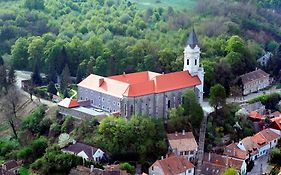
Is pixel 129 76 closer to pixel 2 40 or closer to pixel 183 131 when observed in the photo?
pixel 183 131

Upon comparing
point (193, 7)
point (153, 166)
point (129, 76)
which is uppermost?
point (193, 7)

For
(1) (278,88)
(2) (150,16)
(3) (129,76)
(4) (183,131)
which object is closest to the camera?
(4) (183,131)

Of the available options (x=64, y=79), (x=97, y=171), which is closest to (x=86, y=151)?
(x=97, y=171)

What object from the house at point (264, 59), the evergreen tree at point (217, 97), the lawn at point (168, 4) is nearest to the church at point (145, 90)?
the evergreen tree at point (217, 97)

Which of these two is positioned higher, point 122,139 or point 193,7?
point 193,7

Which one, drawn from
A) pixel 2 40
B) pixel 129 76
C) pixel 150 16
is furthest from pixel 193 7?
pixel 129 76

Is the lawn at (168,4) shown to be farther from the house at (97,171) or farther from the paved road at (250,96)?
the house at (97,171)
